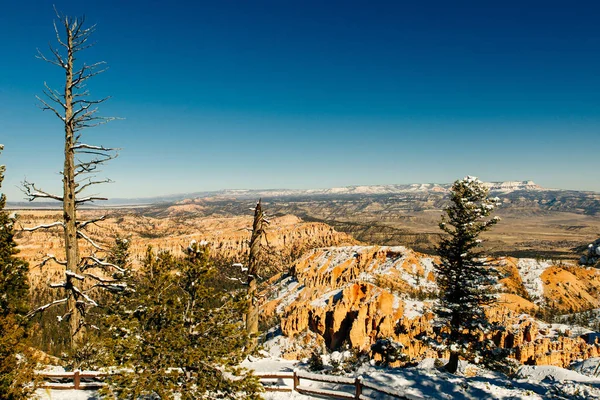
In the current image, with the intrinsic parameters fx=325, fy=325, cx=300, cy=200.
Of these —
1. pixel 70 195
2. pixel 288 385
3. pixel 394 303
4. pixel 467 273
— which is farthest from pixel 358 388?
pixel 394 303

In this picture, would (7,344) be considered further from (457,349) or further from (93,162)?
(457,349)

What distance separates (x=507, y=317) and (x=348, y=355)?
160 feet

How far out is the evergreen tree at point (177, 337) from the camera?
7715mm

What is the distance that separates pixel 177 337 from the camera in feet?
26.2

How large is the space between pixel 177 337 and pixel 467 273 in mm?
17075

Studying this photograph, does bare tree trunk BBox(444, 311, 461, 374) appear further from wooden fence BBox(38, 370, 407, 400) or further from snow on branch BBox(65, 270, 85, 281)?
snow on branch BBox(65, 270, 85, 281)

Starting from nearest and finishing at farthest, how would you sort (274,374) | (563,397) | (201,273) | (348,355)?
(201,273) < (274,374) < (563,397) < (348,355)

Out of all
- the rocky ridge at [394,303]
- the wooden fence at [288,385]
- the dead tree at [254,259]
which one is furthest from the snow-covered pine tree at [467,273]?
the dead tree at [254,259]

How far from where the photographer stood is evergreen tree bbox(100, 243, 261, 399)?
7715mm

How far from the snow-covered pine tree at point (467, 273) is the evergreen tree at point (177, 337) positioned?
47.6 ft

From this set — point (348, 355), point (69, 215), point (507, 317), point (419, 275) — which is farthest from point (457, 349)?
point (419, 275)

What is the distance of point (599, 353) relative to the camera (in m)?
44.4

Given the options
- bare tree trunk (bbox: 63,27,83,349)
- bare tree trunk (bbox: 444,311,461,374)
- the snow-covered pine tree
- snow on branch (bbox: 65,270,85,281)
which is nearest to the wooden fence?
bare tree trunk (bbox: 63,27,83,349)

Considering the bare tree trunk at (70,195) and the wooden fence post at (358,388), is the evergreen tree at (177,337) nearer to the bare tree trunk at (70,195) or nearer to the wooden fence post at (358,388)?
the bare tree trunk at (70,195)
